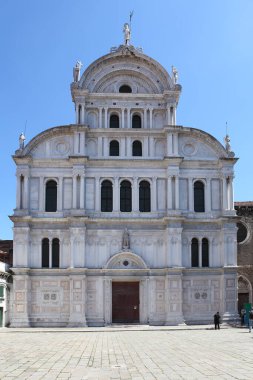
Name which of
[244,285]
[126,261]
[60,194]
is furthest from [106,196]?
[244,285]

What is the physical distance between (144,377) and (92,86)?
32928mm

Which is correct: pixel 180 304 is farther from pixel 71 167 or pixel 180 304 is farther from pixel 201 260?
pixel 71 167

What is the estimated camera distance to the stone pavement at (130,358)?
17141 millimetres

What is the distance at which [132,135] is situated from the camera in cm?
4556

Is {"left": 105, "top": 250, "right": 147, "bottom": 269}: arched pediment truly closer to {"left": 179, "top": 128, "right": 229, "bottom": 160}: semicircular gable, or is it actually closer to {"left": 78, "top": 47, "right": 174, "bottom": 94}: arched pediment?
{"left": 179, "top": 128, "right": 229, "bottom": 160}: semicircular gable

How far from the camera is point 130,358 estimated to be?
21578mm

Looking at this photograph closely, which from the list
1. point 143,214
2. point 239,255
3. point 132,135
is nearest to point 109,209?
point 143,214

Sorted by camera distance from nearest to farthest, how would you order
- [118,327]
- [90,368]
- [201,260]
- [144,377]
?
[144,377], [90,368], [118,327], [201,260]

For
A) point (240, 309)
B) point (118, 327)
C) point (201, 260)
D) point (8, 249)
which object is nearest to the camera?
point (118, 327)

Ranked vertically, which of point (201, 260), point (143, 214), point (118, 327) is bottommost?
point (118, 327)

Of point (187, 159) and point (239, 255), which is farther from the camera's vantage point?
point (239, 255)

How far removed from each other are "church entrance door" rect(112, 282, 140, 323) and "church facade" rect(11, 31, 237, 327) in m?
0.08

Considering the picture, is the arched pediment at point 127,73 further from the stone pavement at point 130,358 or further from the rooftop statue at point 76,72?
the stone pavement at point 130,358

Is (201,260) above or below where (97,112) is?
below
